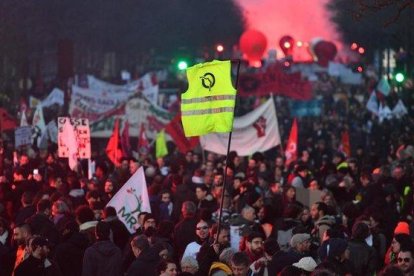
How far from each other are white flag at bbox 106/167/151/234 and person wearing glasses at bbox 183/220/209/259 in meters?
2.53

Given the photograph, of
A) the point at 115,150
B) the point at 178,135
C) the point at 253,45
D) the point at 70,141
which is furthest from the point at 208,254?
the point at 253,45

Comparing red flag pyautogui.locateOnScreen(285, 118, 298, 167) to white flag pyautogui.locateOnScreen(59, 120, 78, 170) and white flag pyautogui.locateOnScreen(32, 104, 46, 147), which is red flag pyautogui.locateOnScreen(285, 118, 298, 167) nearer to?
white flag pyautogui.locateOnScreen(32, 104, 46, 147)

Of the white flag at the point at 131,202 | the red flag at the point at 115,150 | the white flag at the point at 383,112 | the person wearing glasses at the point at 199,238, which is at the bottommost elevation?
the person wearing glasses at the point at 199,238

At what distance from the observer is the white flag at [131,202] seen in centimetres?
1642

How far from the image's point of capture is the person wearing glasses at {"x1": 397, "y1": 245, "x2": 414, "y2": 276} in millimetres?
11789

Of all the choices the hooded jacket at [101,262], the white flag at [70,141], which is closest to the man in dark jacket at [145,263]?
the hooded jacket at [101,262]

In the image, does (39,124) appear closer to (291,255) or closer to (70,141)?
(70,141)

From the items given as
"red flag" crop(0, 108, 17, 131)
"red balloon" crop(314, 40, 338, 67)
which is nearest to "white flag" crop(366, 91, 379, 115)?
"red flag" crop(0, 108, 17, 131)

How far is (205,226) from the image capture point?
45.4 feet

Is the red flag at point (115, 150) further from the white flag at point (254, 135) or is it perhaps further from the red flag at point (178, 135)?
the white flag at point (254, 135)

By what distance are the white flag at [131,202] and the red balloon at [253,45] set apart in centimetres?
3272

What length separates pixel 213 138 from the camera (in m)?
27.6

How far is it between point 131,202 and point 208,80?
10.2 feet

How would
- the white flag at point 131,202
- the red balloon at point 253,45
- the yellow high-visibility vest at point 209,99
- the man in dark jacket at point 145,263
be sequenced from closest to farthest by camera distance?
the man in dark jacket at point 145,263, the yellow high-visibility vest at point 209,99, the white flag at point 131,202, the red balloon at point 253,45
